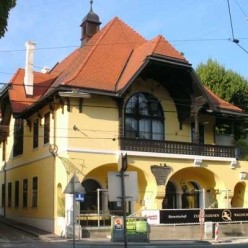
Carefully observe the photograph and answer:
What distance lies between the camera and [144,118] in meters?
32.3

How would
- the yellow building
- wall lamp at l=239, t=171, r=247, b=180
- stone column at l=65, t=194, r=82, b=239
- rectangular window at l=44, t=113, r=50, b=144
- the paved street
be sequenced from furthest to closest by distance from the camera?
wall lamp at l=239, t=171, r=247, b=180 < rectangular window at l=44, t=113, r=50, b=144 < the yellow building < stone column at l=65, t=194, r=82, b=239 < the paved street

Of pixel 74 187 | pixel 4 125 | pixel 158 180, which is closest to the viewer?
pixel 74 187

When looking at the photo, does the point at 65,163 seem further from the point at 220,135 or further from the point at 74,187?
the point at 220,135

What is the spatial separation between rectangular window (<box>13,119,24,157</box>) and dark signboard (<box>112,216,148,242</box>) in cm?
1357

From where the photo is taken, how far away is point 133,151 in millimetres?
29797

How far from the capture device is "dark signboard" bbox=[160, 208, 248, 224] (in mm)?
28500

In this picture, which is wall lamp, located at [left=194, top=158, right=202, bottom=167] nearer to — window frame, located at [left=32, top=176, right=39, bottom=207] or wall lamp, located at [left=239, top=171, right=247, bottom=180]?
wall lamp, located at [left=239, top=171, right=247, bottom=180]

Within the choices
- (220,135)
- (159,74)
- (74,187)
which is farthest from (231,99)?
(74,187)

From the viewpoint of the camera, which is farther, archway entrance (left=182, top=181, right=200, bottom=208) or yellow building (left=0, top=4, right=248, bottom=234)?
archway entrance (left=182, top=181, right=200, bottom=208)

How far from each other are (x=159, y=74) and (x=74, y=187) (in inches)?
590

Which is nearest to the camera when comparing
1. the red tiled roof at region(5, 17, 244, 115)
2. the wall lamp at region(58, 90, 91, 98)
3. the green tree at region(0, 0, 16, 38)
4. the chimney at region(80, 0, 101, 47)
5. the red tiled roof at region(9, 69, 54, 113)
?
the green tree at region(0, 0, 16, 38)

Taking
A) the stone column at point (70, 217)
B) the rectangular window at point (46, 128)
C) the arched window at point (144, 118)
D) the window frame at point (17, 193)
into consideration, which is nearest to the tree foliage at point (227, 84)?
the arched window at point (144, 118)

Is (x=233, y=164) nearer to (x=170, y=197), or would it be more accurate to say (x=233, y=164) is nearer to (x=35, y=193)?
(x=170, y=197)

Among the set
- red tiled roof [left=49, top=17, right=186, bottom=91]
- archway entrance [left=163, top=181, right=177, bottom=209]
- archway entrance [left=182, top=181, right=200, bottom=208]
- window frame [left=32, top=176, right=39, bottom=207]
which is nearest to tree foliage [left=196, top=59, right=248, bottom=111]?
red tiled roof [left=49, top=17, right=186, bottom=91]
